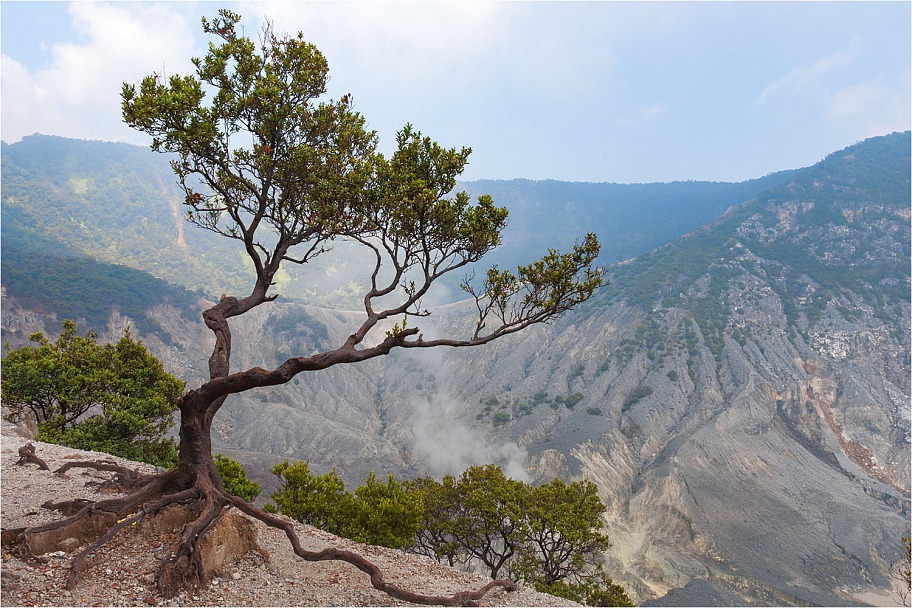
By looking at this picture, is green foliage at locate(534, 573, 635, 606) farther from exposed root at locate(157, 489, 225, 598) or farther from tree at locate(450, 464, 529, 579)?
exposed root at locate(157, 489, 225, 598)

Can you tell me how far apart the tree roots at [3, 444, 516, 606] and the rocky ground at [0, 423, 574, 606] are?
0.62ft

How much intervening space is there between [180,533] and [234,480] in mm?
11099

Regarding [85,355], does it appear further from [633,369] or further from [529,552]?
[633,369]

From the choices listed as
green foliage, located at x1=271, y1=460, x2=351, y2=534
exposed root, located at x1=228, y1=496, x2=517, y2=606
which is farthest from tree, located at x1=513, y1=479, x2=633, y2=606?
exposed root, located at x1=228, y1=496, x2=517, y2=606

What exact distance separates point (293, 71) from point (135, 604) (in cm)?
1056

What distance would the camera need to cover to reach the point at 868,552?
50406 millimetres

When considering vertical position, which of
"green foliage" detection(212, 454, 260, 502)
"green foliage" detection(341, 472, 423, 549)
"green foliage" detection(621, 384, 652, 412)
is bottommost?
"green foliage" detection(621, 384, 652, 412)

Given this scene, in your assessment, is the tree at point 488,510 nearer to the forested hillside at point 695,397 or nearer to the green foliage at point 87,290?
the forested hillside at point 695,397

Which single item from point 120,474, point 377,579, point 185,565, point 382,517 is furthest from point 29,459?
point 377,579

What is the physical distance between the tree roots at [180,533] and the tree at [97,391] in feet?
56.9

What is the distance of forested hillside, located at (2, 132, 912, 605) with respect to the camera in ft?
174

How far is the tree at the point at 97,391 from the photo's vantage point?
77.9ft

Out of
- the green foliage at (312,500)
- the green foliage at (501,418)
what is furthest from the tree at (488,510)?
the green foliage at (501,418)

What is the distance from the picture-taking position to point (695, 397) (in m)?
76.1
